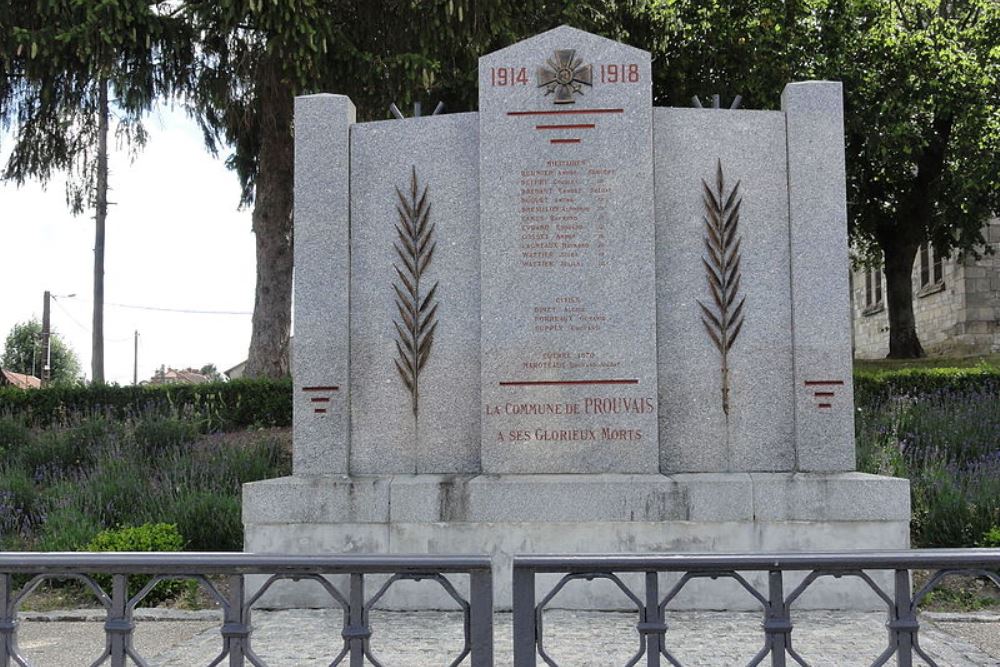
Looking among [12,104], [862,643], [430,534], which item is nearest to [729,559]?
[862,643]

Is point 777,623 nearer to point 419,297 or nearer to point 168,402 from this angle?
point 419,297

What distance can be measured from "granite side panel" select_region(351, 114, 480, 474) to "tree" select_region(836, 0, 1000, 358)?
14900mm

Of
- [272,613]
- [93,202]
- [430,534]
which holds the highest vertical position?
[93,202]

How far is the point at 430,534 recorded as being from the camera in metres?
7.28

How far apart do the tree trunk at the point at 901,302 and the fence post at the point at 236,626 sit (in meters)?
25.4

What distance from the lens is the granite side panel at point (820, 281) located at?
25.2 feet

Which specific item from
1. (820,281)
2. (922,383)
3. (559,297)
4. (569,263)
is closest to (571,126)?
(569,263)

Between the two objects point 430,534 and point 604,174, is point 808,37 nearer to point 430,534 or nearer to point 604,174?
point 604,174

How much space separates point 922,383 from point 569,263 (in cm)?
867

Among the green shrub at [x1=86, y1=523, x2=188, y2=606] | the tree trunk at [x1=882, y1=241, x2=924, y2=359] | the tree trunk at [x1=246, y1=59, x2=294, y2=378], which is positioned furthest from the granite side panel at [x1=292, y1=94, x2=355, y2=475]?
the tree trunk at [x1=882, y1=241, x2=924, y2=359]

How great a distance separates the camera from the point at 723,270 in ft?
25.8

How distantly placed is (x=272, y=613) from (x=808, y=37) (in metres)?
17.9

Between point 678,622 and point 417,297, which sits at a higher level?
point 417,297

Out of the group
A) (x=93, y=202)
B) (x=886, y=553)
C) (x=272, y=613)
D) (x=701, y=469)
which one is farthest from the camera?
(x=93, y=202)
